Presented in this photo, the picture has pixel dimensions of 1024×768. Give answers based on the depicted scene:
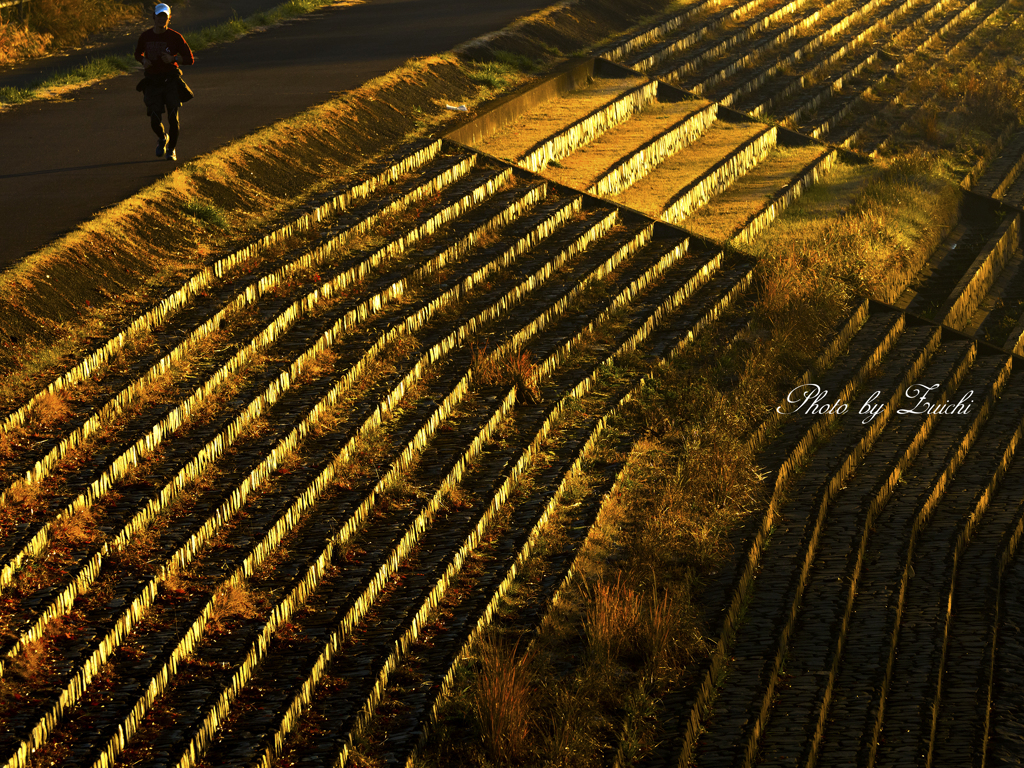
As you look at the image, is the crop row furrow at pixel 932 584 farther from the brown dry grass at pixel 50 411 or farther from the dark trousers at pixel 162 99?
the dark trousers at pixel 162 99

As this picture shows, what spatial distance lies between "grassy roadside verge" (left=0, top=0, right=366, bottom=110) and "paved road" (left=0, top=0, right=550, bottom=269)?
24 centimetres

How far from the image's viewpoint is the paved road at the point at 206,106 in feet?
34.0

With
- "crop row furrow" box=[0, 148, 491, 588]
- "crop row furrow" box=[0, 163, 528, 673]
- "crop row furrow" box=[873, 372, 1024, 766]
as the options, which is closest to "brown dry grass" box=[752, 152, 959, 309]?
"crop row furrow" box=[873, 372, 1024, 766]

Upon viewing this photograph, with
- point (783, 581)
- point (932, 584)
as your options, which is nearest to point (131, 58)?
point (783, 581)

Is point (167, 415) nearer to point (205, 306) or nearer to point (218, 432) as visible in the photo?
point (218, 432)

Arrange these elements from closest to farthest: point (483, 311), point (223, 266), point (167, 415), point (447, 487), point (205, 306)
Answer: point (167, 415)
point (447, 487)
point (205, 306)
point (223, 266)
point (483, 311)

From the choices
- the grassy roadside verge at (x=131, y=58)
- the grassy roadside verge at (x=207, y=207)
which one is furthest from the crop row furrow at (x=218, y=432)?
the grassy roadside verge at (x=131, y=58)

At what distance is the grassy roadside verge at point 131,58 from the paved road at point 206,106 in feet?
0.79

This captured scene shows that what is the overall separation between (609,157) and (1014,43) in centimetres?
1552

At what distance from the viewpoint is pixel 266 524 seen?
24.7 ft

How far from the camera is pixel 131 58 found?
15648mm

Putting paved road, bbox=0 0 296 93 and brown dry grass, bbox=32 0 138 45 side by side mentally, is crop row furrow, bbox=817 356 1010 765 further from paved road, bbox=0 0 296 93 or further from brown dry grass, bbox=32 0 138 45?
brown dry grass, bbox=32 0 138 45

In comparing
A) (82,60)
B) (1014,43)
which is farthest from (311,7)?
(1014,43)

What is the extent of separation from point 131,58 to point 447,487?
32.2 feet
